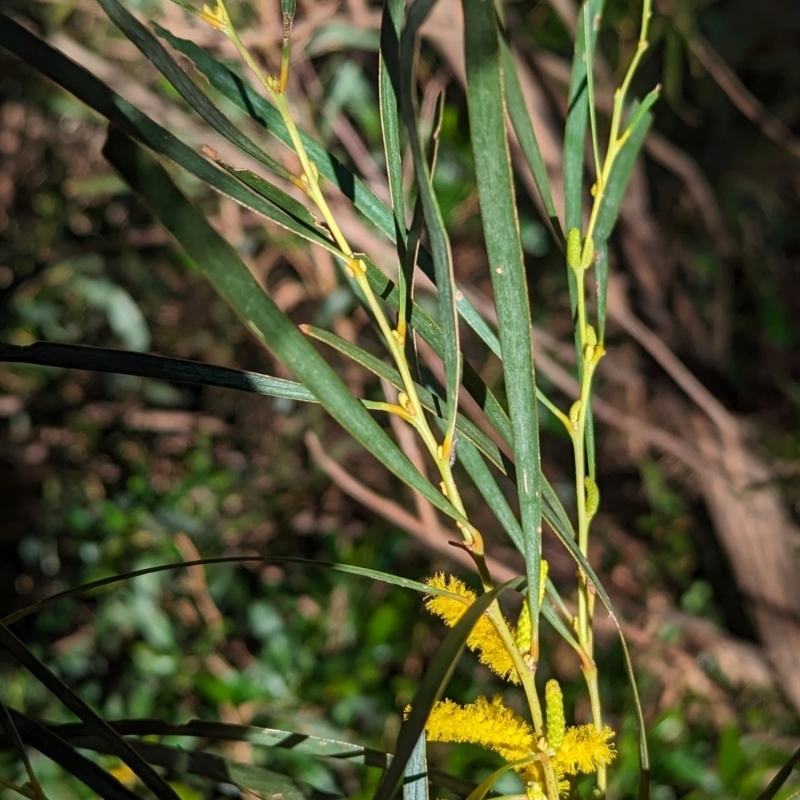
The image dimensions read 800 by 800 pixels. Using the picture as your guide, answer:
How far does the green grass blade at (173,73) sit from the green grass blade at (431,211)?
86 millimetres

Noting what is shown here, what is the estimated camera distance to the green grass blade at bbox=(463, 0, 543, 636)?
0.20m

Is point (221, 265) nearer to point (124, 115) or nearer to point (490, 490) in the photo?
point (124, 115)

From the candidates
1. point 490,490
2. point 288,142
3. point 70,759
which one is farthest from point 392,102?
point 70,759

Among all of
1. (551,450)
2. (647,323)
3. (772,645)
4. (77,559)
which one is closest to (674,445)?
(647,323)

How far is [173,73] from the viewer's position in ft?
0.84

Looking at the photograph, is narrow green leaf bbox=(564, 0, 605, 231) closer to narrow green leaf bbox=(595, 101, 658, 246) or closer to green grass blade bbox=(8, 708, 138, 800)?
narrow green leaf bbox=(595, 101, 658, 246)

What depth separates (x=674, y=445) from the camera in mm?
940

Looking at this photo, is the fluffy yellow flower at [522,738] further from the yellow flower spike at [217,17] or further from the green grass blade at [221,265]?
the yellow flower spike at [217,17]

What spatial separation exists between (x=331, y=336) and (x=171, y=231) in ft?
0.28

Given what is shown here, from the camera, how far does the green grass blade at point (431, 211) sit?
0.20 meters

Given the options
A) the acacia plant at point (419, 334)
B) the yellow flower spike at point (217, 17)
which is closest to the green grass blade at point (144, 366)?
the acacia plant at point (419, 334)

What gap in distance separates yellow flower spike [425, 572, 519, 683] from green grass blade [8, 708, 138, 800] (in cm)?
13

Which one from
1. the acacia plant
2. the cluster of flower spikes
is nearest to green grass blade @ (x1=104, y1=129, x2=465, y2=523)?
the acacia plant

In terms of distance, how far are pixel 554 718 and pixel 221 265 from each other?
189mm
